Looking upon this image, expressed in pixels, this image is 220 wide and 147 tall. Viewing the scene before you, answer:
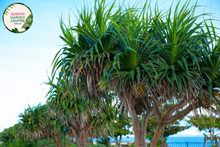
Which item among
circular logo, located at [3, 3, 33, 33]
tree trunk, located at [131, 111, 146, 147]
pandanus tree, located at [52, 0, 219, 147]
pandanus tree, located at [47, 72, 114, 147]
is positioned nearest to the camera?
pandanus tree, located at [52, 0, 219, 147]

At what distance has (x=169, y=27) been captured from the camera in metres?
4.85

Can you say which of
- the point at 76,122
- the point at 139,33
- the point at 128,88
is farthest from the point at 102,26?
the point at 76,122

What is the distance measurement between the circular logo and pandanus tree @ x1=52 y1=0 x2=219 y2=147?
4.59 m

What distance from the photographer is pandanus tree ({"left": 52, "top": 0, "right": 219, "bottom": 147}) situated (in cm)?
474

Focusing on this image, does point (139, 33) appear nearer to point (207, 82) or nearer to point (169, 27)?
point (169, 27)

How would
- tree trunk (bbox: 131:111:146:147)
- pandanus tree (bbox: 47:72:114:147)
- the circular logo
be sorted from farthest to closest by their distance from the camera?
pandanus tree (bbox: 47:72:114:147) < the circular logo < tree trunk (bbox: 131:111:146:147)

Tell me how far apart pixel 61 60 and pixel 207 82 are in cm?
363


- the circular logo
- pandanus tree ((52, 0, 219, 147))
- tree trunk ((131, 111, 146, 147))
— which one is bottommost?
tree trunk ((131, 111, 146, 147))

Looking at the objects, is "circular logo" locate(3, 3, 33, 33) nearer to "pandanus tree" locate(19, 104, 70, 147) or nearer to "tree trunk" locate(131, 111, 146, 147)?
"tree trunk" locate(131, 111, 146, 147)

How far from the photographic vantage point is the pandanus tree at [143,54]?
4.74 m

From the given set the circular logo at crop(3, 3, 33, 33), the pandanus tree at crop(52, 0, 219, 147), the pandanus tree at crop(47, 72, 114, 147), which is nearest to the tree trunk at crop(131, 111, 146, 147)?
the pandanus tree at crop(52, 0, 219, 147)

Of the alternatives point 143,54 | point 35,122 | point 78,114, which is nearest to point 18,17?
point 78,114

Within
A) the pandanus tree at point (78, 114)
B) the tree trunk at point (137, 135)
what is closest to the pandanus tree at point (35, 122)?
the pandanus tree at point (78, 114)

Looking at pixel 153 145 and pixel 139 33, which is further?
pixel 153 145
